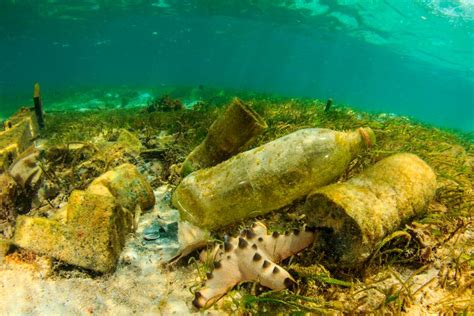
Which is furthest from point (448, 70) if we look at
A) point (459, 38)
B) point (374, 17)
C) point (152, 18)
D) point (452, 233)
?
point (452, 233)

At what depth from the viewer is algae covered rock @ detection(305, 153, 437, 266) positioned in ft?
6.61

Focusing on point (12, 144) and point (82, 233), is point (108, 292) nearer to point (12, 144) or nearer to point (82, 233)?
point (82, 233)

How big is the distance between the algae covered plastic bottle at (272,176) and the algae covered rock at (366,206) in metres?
0.30

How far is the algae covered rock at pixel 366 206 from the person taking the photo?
2016 millimetres

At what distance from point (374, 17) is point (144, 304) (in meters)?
42.7

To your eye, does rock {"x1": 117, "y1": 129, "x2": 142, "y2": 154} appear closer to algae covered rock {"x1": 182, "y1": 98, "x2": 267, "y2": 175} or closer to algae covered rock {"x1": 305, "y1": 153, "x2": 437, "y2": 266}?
algae covered rock {"x1": 182, "y1": 98, "x2": 267, "y2": 175}

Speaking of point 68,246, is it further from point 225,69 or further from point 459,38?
point 225,69

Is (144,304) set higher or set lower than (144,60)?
higher

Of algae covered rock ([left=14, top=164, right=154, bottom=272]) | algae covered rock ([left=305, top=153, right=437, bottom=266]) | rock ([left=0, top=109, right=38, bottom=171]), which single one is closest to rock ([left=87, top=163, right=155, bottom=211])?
algae covered rock ([left=14, top=164, right=154, bottom=272])

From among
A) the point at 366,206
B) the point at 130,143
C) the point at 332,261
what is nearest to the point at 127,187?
the point at 130,143

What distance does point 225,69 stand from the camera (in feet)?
556

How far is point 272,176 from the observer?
257 centimetres

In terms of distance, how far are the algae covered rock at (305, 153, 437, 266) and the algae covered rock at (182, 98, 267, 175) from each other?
1243 mm

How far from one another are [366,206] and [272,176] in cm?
82
